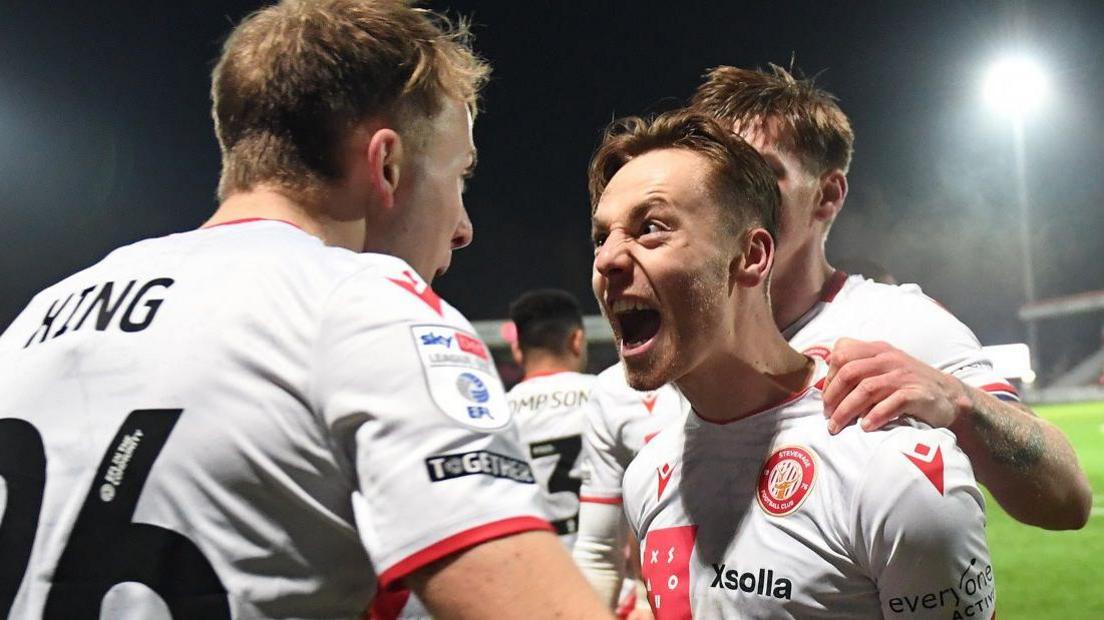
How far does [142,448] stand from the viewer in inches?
47.1

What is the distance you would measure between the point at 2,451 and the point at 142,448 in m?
0.23

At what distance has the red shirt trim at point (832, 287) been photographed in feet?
8.97

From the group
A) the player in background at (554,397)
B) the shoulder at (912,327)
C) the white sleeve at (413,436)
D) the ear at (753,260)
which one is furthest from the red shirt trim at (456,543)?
the player in background at (554,397)

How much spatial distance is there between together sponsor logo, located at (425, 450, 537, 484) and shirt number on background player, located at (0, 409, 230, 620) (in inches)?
12.2

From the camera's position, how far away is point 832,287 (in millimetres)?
2766

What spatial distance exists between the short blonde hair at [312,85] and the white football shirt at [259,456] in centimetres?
30

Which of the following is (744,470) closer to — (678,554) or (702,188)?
(678,554)

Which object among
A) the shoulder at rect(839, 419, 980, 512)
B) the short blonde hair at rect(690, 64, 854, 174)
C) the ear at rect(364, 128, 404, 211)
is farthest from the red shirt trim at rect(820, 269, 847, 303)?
the ear at rect(364, 128, 404, 211)

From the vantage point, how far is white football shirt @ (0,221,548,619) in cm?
114

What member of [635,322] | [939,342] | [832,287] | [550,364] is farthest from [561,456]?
[635,322]

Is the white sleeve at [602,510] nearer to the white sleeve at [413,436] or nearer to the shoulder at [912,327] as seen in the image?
the shoulder at [912,327]

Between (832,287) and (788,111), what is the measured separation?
0.50m

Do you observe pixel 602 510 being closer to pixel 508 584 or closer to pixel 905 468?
pixel 905 468

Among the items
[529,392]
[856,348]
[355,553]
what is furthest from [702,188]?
[529,392]
